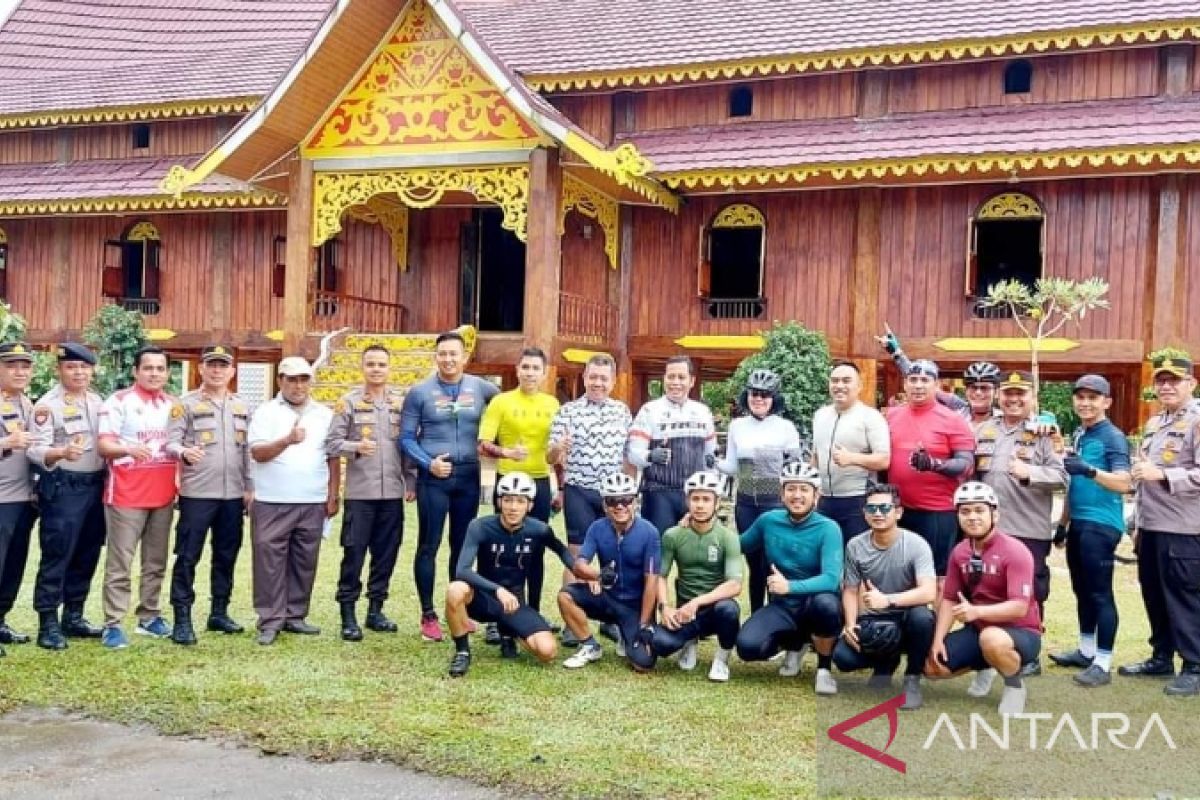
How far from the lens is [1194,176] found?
12586 millimetres

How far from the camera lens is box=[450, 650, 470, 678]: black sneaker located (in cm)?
587

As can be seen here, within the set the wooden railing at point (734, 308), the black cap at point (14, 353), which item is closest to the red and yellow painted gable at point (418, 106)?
the wooden railing at point (734, 308)

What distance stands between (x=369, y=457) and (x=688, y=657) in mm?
2342

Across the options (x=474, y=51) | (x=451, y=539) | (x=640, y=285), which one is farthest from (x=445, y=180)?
(x=451, y=539)

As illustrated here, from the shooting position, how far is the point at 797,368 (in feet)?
41.3

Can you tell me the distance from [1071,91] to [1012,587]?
10178 millimetres

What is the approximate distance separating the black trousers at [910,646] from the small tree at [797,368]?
6.67 metres

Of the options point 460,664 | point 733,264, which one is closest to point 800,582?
point 460,664

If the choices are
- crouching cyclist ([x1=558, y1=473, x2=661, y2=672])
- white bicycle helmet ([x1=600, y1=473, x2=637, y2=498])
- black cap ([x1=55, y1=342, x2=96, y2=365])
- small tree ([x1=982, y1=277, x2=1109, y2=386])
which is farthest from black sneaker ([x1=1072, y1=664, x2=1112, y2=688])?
small tree ([x1=982, y1=277, x2=1109, y2=386])

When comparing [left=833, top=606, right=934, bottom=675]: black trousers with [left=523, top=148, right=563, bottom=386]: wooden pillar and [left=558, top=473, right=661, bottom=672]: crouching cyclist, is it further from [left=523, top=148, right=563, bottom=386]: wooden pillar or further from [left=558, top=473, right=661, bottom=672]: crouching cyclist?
[left=523, top=148, right=563, bottom=386]: wooden pillar

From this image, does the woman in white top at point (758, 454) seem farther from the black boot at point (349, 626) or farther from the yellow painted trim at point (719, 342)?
the yellow painted trim at point (719, 342)

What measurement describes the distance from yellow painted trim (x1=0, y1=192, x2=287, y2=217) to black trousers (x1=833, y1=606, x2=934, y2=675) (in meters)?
12.1

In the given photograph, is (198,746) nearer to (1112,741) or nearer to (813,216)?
(1112,741)

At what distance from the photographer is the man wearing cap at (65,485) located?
626 cm
